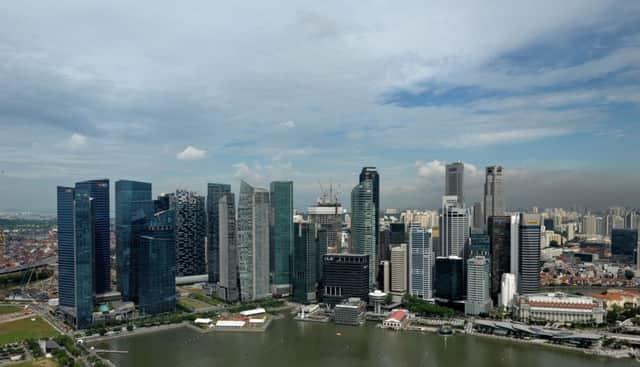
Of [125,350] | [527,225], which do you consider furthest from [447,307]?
[125,350]

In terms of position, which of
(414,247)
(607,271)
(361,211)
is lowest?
(607,271)

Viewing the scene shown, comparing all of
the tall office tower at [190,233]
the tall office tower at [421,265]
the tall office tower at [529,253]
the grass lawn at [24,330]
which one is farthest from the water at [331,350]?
the tall office tower at [190,233]

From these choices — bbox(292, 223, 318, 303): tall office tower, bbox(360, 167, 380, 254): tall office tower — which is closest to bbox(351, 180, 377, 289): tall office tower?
bbox(360, 167, 380, 254): tall office tower

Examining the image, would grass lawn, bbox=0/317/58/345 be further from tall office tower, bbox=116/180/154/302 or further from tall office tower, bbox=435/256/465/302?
tall office tower, bbox=435/256/465/302

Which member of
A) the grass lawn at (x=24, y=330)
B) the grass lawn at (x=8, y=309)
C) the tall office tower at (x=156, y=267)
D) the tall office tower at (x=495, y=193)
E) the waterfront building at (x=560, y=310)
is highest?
the tall office tower at (x=495, y=193)

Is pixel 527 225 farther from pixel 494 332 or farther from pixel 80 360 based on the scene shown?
pixel 80 360

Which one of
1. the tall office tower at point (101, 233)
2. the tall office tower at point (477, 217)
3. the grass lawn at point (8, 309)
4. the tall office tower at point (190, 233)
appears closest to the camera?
the grass lawn at point (8, 309)

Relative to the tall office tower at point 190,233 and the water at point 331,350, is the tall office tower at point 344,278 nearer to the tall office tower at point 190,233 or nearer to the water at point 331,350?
the water at point 331,350

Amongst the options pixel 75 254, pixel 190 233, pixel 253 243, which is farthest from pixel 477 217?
pixel 75 254
